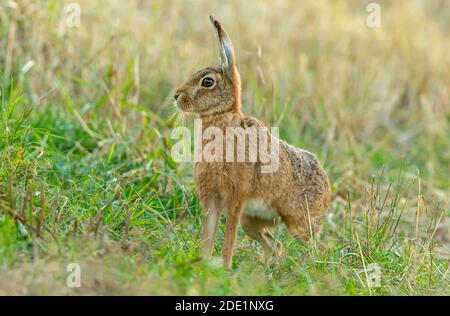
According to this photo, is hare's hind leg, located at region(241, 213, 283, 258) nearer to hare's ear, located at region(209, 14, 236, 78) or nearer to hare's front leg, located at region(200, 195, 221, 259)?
hare's front leg, located at region(200, 195, 221, 259)

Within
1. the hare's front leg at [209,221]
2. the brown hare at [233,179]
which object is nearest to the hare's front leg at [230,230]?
the brown hare at [233,179]

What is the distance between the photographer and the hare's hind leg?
585cm

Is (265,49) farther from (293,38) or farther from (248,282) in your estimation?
(248,282)

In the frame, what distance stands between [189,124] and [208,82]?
7.01ft

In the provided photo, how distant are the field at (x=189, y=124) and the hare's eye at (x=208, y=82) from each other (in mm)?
358

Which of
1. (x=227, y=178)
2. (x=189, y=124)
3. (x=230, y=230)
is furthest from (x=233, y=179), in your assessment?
(x=189, y=124)

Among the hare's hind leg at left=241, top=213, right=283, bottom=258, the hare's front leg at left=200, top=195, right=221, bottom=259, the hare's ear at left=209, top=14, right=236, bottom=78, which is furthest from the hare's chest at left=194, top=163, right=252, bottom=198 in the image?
the hare's ear at left=209, top=14, right=236, bottom=78

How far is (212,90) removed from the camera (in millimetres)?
5504

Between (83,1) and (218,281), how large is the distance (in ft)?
19.8

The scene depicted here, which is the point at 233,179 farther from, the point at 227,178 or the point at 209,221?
the point at 209,221

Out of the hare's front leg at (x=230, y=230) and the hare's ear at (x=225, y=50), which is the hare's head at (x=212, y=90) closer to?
the hare's ear at (x=225, y=50)

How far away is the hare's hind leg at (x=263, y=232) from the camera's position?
19.2 ft
